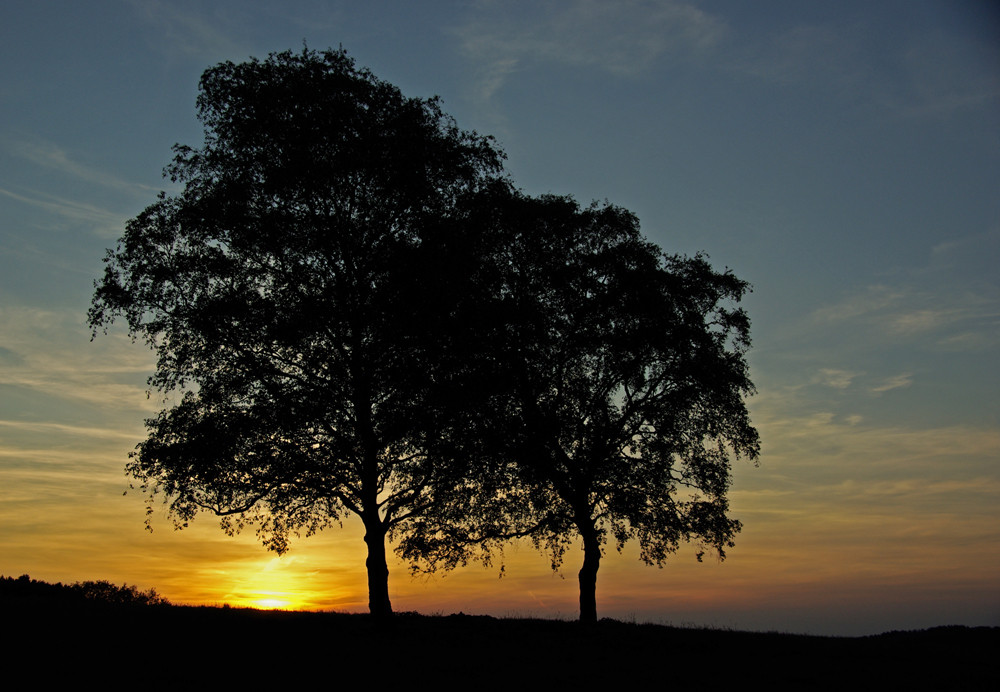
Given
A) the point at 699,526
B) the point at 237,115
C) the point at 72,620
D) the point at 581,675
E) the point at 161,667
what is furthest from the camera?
the point at 699,526

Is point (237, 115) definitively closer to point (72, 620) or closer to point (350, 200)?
point (350, 200)

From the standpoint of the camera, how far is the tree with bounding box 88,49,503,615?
2873 centimetres

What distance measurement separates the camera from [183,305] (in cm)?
2964

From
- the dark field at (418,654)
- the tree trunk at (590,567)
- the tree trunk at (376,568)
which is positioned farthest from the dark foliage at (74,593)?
the tree trunk at (590,567)

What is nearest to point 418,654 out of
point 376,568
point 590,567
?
point 376,568

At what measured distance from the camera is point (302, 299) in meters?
29.4

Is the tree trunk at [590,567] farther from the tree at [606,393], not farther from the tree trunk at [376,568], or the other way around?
the tree trunk at [376,568]

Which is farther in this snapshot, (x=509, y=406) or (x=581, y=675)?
(x=509, y=406)

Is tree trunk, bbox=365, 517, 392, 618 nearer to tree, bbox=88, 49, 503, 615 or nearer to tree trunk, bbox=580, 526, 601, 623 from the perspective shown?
tree, bbox=88, 49, 503, 615

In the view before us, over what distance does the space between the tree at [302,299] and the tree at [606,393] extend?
14.4 ft

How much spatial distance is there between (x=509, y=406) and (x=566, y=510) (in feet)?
20.9

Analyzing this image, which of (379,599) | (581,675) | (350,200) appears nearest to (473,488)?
(379,599)

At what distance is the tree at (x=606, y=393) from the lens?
3394 centimetres

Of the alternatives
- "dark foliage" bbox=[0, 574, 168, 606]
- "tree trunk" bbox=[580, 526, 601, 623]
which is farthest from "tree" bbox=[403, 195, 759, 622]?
"dark foliage" bbox=[0, 574, 168, 606]
